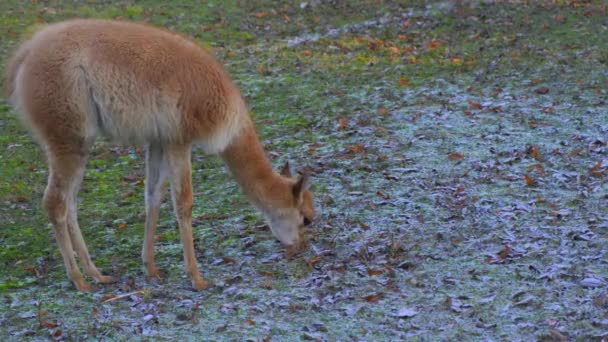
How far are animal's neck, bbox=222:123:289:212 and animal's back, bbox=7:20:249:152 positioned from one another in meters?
0.17

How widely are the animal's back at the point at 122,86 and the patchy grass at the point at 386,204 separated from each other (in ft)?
4.69

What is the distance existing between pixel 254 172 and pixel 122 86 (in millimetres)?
1488

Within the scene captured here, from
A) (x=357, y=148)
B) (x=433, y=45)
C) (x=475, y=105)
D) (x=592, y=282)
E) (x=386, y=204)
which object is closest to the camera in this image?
(x=592, y=282)

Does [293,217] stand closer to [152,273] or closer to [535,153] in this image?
[152,273]

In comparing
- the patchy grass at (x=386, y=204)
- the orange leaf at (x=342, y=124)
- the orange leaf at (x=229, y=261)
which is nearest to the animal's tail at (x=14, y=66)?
the patchy grass at (x=386, y=204)

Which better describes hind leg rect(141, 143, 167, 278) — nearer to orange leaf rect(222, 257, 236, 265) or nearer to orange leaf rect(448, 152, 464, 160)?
orange leaf rect(222, 257, 236, 265)

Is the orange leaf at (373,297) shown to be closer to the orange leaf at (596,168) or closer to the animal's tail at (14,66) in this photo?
the animal's tail at (14,66)

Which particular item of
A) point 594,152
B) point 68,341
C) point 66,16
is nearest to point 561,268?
point 594,152

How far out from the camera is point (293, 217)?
7.97m

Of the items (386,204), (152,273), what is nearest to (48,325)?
(152,273)

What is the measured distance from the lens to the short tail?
737 cm

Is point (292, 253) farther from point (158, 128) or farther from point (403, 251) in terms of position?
point (158, 128)

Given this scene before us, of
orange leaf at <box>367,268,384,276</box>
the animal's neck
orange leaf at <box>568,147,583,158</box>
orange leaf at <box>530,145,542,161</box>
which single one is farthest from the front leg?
orange leaf at <box>568,147,583,158</box>

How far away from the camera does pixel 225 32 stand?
16766mm
